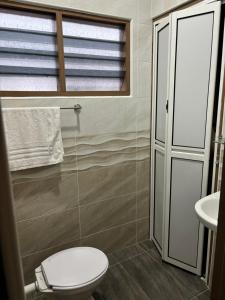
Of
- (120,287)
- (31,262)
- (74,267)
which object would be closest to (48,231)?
(31,262)

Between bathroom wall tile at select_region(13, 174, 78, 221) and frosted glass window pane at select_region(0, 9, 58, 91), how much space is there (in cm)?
71

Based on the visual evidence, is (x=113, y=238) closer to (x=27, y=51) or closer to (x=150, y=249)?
(x=150, y=249)

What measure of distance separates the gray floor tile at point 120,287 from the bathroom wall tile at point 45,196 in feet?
2.26

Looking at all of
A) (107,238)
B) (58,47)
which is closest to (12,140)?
(58,47)

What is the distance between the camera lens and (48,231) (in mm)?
1840

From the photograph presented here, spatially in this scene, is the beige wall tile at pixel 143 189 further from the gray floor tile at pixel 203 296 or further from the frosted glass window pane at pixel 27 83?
the frosted glass window pane at pixel 27 83

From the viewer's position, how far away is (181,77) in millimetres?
1694

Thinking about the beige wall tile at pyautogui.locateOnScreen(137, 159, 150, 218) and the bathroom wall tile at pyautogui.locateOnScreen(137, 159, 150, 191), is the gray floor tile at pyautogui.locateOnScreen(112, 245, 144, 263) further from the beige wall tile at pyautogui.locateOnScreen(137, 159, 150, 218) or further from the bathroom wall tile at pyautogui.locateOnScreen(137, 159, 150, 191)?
the bathroom wall tile at pyautogui.locateOnScreen(137, 159, 150, 191)

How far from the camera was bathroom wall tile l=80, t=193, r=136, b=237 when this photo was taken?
6.56 ft

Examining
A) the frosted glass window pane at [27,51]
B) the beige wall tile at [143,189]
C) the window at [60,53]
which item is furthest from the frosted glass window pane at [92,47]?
the beige wall tile at [143,189]

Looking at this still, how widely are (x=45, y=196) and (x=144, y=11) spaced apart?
1738 millimetres

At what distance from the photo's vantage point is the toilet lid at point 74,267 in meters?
1.37

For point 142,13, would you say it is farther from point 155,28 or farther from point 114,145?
point 114,145

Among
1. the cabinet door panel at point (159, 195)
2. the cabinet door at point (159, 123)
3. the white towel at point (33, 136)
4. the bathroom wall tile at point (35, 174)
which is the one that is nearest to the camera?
the white towel at point (33, 136)
